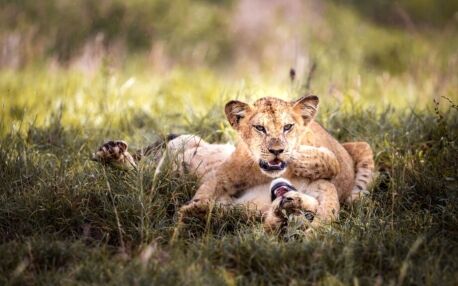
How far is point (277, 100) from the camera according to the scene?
5254 millimetres

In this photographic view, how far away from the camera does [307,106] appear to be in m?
5.35

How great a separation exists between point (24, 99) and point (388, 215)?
511 cm

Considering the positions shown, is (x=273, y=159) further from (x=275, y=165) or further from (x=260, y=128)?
(x=260, y=128)

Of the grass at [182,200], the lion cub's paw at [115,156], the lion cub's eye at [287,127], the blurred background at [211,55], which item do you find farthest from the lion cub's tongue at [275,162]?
the blurred background at [211,55]

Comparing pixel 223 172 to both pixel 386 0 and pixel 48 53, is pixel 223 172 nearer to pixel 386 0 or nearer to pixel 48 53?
pixel 48 53

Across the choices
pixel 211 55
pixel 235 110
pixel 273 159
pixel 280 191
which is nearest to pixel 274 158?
pixel 273 159

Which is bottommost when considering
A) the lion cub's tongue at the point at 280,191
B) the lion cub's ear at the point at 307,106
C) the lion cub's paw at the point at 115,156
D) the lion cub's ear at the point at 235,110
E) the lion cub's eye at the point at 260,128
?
the lion cub's tongue at the point at 280,191

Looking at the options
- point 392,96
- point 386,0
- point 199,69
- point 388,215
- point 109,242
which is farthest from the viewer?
point 386,0

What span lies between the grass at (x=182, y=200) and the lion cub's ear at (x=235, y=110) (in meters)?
A: 0.58

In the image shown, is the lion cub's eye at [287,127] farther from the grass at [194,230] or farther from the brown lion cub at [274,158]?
the grass at [194,230]

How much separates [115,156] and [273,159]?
1.19 metres

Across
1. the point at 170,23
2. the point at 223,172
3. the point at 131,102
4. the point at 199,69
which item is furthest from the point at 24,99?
the point at 170,23

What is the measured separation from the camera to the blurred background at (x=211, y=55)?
27.0 ft

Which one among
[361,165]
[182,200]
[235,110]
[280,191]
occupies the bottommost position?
[182,200]
